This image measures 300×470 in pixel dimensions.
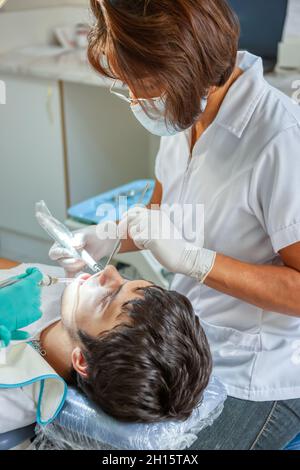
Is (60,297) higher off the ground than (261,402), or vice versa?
(60,297)

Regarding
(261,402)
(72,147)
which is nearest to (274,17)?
(72,147)

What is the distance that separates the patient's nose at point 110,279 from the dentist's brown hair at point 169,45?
0.36 metres

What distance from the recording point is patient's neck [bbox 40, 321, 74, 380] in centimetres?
133

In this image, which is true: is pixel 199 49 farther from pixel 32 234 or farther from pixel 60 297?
pixel 32 234

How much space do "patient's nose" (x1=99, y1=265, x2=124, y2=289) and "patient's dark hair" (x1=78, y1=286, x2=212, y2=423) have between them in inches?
3.8

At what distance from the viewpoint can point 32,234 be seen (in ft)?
9.91

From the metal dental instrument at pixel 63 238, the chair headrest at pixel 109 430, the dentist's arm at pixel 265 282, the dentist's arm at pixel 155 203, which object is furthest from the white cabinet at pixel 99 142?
the chair headrest at pixel 109 430

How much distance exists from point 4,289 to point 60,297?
349mm

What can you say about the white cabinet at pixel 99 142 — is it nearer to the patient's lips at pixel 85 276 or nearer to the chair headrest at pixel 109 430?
the patient's lips at pixel 85 276

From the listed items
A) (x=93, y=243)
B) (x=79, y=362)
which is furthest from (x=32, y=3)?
(x=79, y=362)

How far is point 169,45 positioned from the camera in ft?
3.80

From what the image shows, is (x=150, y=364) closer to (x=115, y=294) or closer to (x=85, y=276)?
(x=115, y=294)

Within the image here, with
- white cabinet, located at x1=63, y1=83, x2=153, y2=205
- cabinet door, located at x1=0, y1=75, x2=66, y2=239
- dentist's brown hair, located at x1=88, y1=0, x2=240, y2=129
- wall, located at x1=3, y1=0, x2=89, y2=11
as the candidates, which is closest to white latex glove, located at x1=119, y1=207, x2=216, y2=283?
dentist's brown hair, located at x1=88, y1=0, x2=240, y2=129

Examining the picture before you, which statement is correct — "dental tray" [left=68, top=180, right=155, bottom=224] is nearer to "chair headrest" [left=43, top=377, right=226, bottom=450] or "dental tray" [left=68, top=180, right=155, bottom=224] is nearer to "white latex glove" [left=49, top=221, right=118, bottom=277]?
"white latex glove" [left=49, top=221, right=118, bottom=277]
